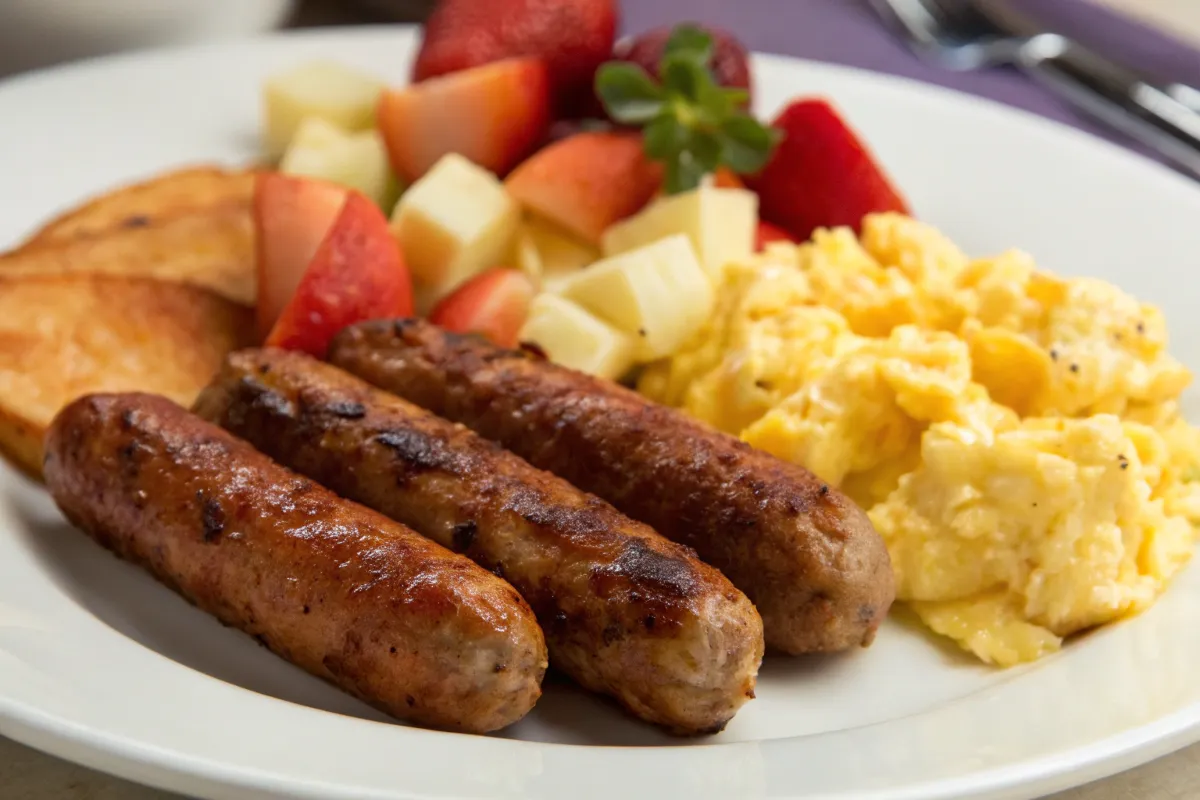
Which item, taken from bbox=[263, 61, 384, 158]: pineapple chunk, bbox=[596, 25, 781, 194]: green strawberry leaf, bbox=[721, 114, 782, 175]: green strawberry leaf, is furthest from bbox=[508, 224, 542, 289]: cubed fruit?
bbox=[263, 61, 384, 158]: pineapple chunk

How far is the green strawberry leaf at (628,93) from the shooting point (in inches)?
129

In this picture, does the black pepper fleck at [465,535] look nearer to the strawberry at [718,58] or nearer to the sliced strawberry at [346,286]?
the sliced strawberry at [346,286]

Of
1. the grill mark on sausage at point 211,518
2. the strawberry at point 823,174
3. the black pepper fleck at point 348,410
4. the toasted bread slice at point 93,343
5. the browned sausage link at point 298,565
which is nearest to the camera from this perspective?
the browned sausage link at point 298,565

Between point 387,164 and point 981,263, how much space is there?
66.5 inches

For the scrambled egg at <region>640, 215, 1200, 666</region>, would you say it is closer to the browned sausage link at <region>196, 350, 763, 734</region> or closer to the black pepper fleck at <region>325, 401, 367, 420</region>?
the browned sausage link at <region>196, 350, 763, 734</region>

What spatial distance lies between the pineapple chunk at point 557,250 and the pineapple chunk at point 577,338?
0.33m

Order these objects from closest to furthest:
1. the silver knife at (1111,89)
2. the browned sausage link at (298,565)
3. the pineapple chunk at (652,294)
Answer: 1. the browned sausage link at (298,565)
2. the pineapple chunk at (652,294)
3. the silver knife at (1111,89)

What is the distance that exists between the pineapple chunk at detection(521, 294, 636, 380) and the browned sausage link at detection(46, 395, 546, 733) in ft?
2.87

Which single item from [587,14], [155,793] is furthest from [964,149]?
[155,793]

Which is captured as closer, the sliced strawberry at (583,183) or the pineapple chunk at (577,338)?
the pineapple chunk at (577,338)

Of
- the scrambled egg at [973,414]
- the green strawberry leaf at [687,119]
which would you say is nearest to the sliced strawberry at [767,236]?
the green strawberry leaf at [687,119]

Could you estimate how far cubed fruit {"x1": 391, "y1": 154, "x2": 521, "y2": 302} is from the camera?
10.2 feet

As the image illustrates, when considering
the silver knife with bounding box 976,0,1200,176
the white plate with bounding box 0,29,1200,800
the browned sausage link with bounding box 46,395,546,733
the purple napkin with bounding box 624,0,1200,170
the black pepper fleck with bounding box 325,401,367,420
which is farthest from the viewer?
the purple napkin with bounding box 624,0,1200,170

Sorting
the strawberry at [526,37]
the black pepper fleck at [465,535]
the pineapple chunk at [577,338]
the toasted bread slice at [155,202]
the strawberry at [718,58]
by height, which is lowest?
the toasted bread slice at [155,202]
